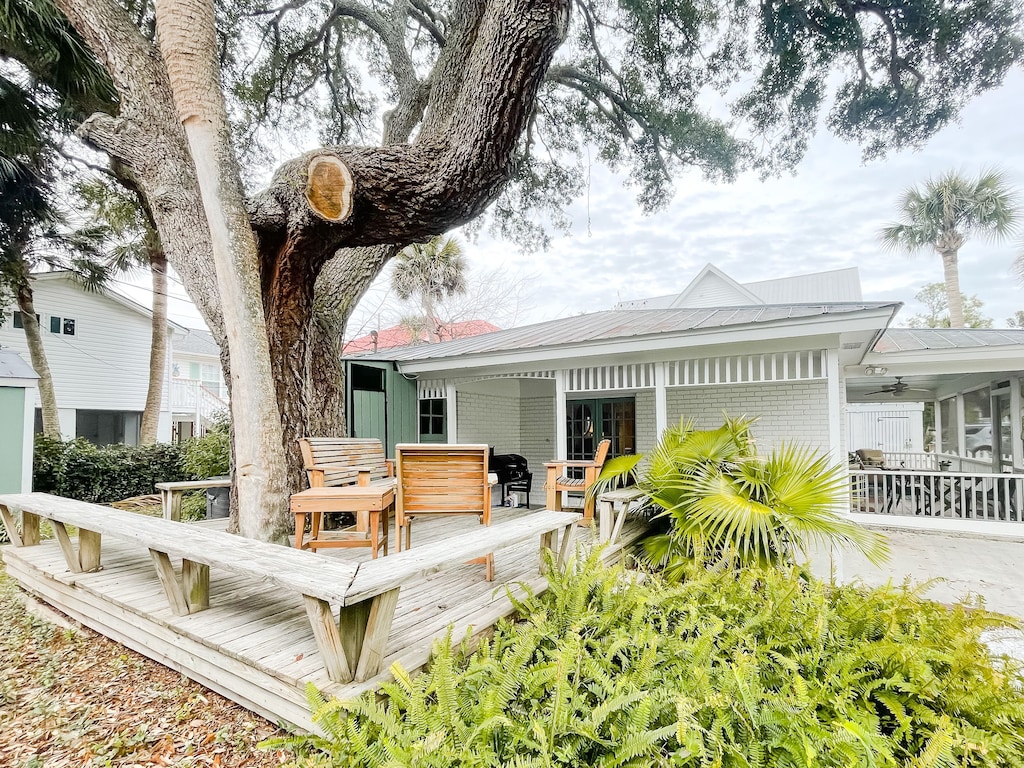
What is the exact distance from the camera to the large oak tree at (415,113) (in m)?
3.84

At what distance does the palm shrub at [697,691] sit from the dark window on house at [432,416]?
556cm

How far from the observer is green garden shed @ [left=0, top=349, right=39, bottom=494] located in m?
6.68

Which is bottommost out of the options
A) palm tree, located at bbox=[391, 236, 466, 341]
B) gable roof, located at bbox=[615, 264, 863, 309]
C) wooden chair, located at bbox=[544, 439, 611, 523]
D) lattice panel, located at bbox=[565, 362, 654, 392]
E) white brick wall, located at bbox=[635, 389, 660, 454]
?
wooden chair, located at bbox=[544, 439, 611, 523]

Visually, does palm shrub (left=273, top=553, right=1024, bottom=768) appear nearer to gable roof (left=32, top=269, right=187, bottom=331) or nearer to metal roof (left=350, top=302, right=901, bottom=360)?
metal roof (left=350, top=302, right=901, bottom=360)

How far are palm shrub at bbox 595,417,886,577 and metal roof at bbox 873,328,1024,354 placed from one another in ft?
15.1

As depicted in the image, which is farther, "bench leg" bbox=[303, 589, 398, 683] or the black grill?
the black grill

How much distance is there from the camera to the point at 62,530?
3.59 metres

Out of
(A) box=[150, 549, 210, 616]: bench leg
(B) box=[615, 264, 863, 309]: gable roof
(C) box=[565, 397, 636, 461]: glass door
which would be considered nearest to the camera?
(A) box=[150, 549, 210, 616]: bench leg

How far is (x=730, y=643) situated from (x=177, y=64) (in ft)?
18.5

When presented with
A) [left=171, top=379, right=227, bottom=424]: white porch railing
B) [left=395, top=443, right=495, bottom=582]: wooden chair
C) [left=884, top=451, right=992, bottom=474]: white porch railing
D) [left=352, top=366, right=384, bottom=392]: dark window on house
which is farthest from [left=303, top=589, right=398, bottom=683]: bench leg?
[left=171, top=379, right=227, bottom=424]: white porch railing

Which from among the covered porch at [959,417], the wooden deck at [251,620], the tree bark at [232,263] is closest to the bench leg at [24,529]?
the wooden deck at [251,620]

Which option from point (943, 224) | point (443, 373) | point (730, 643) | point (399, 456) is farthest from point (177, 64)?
point (943, 224)

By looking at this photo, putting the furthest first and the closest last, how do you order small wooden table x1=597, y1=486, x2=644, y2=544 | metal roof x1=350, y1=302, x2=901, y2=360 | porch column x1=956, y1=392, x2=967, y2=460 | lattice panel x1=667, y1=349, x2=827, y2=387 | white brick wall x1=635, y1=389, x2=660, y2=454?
porch column x1=956, y1=392, x2=967, y2=460, white brick wall x1=635, y1=389, x2=660, y2=454, lattice panel x1=667, y1=349, x2=827, y2=387, metal roof x1=350, y1=302, x2=901, y2=360, small wooden table x1=597, y1=486, x2=644, y2=544

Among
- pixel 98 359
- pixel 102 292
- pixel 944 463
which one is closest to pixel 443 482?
pixel 944 463
